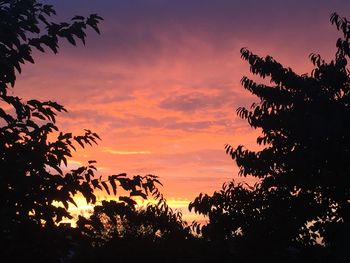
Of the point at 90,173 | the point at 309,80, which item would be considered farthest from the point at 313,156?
the point at 90,173

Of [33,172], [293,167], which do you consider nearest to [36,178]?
[33,172]

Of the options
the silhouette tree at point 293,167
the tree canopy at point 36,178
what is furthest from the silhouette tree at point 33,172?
the silhouette tree at point 293,167

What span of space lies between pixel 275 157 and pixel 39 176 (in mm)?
13502

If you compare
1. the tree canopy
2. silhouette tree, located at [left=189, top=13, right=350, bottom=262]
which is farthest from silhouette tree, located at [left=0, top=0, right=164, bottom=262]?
silhouette tree, located at [left=189, top=13, right=350, bottom=262]

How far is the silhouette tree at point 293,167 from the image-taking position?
15266 mm

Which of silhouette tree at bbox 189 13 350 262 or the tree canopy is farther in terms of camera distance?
silhouette tree at bbox 189 13 350 262

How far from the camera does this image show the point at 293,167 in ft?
52.4

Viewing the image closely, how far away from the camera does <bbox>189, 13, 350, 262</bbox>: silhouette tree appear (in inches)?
601

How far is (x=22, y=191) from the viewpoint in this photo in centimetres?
475

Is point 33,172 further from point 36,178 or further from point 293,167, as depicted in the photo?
point 293,167

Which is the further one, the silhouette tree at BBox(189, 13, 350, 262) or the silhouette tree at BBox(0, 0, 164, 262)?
the silhouette tree at BBox(189, 13, 350, 262)

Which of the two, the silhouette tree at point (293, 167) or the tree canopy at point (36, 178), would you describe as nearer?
the tree canopy at point (36, 178)

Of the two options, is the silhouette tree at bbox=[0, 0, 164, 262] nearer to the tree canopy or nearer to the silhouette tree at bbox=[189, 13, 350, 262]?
the tree canopy

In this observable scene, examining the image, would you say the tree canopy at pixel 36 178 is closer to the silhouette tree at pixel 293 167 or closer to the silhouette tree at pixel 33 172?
the silhouette tree at pixel 33 172
